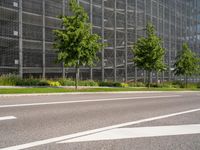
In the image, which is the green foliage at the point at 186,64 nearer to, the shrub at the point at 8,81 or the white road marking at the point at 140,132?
the shrub at the point at 8,81

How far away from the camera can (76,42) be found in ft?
63.7

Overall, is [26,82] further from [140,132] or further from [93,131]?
[140,132]

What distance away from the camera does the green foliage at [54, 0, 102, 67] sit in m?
19.2

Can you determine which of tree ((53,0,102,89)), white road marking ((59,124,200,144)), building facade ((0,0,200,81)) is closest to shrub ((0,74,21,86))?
building facade ((0,0,200,81))

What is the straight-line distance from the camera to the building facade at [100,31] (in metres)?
25.8

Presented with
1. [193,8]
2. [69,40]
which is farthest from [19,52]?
[193,8]

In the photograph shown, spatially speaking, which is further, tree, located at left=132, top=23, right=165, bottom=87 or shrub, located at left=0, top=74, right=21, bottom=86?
tree, located at left=132, top=23, right=165, bottom=87

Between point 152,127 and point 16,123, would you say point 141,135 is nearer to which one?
point 152,127

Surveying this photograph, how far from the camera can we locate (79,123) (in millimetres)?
7590

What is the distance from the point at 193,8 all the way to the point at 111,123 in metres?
55.7

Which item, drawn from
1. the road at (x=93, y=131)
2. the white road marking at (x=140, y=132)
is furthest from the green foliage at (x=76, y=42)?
the white road marking at (x=140, y=132)

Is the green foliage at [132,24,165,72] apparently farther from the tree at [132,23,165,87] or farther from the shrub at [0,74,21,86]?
the shrub at [0,74,21,86]

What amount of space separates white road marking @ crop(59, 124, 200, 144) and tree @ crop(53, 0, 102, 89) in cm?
1267

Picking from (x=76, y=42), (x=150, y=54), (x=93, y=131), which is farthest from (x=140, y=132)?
(x=150, y=54)
